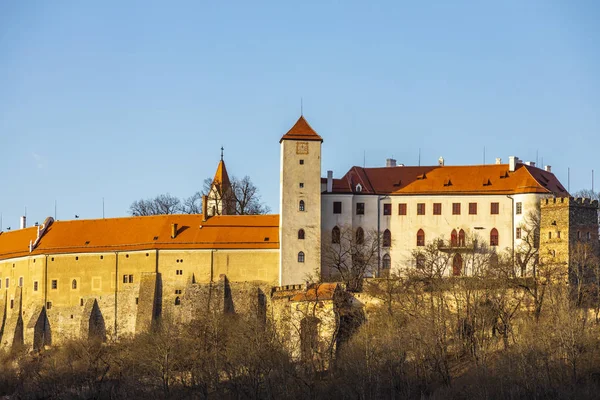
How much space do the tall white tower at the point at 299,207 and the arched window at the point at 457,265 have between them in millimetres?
7440

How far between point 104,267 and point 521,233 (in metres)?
24.1

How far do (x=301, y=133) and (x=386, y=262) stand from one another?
8.71 meters

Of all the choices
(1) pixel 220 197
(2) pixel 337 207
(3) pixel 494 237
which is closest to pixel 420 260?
(3) pixel 494 237

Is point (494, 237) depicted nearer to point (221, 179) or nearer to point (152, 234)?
point (152, 234)

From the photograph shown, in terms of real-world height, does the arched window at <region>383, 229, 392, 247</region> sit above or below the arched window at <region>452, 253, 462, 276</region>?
above

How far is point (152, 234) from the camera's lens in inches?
3123

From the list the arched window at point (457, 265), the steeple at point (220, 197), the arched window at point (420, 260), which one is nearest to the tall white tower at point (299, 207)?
the arched window at point (420, 260)

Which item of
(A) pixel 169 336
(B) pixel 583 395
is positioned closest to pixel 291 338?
(A) pixel 169 336

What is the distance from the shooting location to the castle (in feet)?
245

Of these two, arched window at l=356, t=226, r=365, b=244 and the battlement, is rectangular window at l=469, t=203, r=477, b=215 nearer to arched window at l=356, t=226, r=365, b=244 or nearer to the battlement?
the battlement

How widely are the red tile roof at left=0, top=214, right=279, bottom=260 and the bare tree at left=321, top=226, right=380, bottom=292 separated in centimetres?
316

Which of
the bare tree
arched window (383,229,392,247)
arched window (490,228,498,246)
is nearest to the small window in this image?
arched window (490,228,498,246)

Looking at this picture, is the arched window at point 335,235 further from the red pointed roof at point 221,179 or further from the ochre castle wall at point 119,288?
the red pointed roof at point 221,179

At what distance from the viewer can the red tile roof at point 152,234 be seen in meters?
76.7
